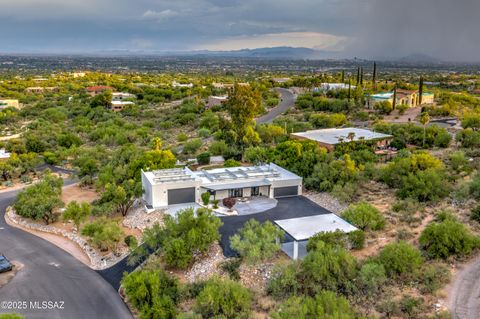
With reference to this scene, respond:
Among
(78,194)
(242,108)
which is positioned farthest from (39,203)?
(242,108)

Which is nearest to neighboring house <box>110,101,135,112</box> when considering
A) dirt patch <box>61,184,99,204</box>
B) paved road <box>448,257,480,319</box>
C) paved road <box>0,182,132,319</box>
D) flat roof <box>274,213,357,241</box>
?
dirt patch <box>61,184,99,204</box>

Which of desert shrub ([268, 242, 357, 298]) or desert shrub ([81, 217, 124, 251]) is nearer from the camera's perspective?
desert shrub ([268, 242, 357, 298])

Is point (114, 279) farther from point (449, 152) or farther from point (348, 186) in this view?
point (449, 152)

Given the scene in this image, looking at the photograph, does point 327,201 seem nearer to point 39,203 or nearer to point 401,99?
point 39,203

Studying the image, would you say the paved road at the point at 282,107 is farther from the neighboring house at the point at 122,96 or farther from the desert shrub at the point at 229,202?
the desert shrub at the point at 229,202

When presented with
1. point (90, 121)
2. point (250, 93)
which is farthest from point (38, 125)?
point (250, 93)

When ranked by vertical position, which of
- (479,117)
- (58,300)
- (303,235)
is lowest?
(58,300)

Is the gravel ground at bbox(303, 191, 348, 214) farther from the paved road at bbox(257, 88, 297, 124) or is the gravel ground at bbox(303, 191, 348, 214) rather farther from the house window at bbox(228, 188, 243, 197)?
the paved road at bbox(257, 88, 297, 124)
